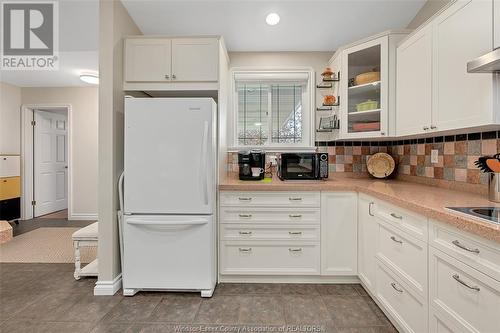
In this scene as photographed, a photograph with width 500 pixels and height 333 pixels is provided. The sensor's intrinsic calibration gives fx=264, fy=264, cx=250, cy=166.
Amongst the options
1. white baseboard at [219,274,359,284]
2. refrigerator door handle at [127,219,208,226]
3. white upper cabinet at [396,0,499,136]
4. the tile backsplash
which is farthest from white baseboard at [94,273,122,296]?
white upper cabinet at [396,0,499,136]

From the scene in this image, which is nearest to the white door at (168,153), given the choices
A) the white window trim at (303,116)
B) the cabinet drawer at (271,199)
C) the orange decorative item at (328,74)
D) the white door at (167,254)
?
the white door at (167,254)

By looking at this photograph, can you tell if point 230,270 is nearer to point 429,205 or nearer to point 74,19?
point 429,205

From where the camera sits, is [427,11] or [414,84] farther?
[427,11]

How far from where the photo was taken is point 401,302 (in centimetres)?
161

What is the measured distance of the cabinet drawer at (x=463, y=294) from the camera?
0.98m

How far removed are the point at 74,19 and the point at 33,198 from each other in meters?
3.70

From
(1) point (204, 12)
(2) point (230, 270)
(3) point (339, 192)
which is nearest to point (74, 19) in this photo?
(1) point (204, 12)

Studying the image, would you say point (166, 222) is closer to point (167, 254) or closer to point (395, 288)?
point (167, 254)

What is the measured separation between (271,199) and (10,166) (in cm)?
459

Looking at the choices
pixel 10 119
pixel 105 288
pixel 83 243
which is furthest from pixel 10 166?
pixel 105 288

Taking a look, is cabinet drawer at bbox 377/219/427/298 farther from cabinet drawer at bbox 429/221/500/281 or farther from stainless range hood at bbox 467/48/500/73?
stainless range hood at bbox 467/48/500/73

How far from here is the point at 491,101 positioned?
140 centimetres

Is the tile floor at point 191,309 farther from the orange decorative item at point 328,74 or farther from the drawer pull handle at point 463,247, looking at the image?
the orange decorative item at point 328,74

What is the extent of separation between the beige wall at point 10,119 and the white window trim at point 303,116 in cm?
404
